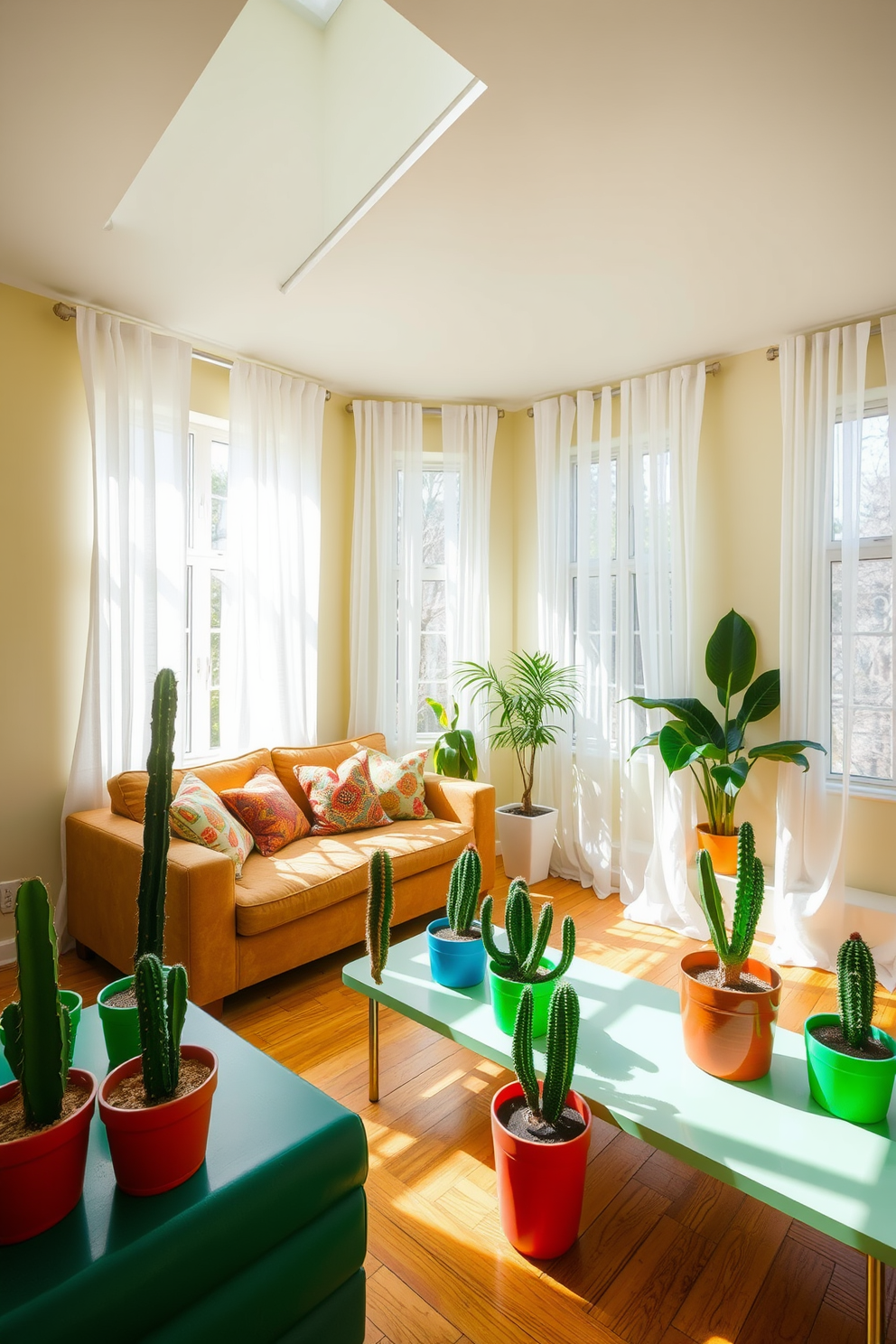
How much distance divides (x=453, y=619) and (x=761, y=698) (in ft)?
5.88

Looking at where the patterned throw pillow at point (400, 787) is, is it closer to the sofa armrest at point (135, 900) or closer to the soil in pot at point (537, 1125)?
the sofa armrest at point (135, 900)

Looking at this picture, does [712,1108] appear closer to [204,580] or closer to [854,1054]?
[854,1054]

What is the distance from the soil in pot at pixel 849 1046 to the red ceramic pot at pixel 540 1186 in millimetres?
514

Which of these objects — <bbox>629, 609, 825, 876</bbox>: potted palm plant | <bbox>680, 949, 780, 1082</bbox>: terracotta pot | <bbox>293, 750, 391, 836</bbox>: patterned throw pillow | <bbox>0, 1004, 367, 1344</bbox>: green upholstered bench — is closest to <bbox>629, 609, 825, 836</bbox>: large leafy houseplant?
<bbox>629, 609, 825, 876</bbox>: potted palm plant

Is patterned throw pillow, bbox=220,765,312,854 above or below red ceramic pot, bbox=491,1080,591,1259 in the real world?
above

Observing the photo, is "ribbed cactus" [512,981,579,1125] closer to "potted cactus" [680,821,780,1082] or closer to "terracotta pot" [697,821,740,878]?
"potted cactus" [680,821,780,1082]

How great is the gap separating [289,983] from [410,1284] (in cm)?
149

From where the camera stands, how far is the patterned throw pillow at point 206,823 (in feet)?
8.99

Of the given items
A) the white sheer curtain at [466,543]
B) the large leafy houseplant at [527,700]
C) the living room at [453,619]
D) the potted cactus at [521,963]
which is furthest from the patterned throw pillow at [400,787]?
the potted cactus at [521,963]

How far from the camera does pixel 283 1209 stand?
1.04 m

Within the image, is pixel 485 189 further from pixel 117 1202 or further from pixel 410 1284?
pixel 410 1284

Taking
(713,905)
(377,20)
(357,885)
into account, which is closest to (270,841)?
(357,885)

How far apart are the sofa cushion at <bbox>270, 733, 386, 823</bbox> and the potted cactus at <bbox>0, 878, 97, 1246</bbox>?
2540 mm

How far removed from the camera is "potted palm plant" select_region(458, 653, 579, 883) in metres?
3.96
